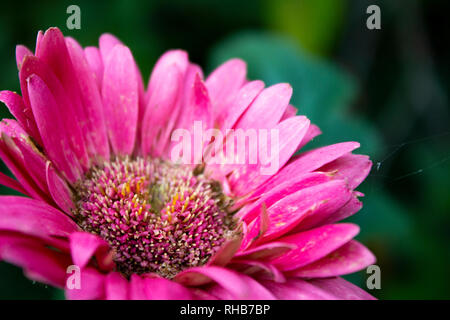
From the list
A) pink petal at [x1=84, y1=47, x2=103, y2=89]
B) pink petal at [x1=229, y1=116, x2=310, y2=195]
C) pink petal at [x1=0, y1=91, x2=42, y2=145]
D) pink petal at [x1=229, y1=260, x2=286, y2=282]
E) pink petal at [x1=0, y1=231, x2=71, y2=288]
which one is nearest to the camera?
pink petal at [x1=0, y1=231, x2=71, y2=288]

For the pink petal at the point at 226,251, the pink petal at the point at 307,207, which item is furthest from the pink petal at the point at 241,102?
the pink petal at the point at 226,251

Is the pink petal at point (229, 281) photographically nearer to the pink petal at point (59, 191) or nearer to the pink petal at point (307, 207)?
the pink petal at point (307, 207)

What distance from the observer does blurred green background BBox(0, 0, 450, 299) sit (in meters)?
1.38

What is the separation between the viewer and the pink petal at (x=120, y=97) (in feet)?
3.16

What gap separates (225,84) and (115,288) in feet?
1.82

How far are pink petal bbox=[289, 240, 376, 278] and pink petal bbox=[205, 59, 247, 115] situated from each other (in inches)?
16.8

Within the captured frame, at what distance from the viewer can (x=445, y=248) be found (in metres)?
1.38

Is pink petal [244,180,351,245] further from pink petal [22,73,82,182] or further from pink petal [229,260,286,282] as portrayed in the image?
pink petal [22,73,82,182]

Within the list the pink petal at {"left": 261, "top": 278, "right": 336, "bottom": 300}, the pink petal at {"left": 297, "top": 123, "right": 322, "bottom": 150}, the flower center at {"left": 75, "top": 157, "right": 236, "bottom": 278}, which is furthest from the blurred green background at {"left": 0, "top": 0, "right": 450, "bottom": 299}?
the pink petal at {"left": 261, "top": 278, "right": 336, "bottom": 300}

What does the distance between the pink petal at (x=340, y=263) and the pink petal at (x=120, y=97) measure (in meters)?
0.52

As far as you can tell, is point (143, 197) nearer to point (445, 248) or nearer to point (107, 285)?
point (107, 285)

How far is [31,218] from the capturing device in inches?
25.5
